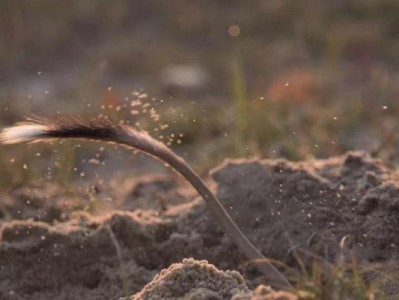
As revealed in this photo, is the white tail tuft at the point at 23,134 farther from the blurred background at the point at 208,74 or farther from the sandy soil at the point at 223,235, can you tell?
the blurred background at the point at 208,74

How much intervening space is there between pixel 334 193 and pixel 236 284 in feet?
2.56

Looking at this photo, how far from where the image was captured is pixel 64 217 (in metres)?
3.94

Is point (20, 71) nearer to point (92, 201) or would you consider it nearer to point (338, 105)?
point (338, 105)

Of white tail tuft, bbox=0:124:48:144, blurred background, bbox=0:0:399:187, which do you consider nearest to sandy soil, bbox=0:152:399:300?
white tail tuft, bbox=0:124:48:144

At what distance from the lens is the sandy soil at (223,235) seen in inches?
123

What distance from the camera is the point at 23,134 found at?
2799mm

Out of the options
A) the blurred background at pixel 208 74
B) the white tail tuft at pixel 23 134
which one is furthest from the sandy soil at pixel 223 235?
the blurred background at pixel 208 74

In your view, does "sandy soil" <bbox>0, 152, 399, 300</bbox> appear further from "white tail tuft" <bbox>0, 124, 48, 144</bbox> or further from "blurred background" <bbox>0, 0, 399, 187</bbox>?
"blurred background" <bbox>0, 0, 399, 187</bbox>

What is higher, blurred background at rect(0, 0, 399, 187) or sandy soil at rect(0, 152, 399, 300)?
blurred background at rect(0, 0, 399, 187)

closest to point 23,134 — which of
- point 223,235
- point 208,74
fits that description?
point 223,235

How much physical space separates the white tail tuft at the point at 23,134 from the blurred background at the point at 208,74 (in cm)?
152

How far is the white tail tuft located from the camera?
2.78 m

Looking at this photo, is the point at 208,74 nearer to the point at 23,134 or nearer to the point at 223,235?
the point at 223,235

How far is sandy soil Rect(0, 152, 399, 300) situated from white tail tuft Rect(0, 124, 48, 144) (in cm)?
53
